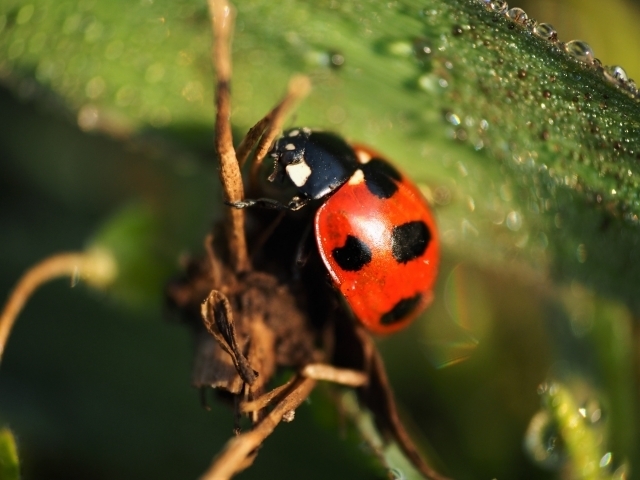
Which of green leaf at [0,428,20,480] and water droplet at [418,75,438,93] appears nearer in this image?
green leaf at [0,428,20,480]

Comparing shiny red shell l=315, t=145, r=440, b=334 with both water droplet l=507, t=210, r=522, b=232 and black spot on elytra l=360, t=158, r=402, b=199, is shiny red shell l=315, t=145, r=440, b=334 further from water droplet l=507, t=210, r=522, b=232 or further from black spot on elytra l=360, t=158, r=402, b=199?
water droplet l=507, t=210, r=522, b=232

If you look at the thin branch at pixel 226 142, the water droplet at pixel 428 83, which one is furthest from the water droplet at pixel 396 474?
the water droplet at pixel 428 83

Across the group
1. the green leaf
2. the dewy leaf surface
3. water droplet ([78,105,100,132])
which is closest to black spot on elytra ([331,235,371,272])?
the dewy leaf surface

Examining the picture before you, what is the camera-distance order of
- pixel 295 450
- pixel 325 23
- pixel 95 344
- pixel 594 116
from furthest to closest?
pixel 95 344
pixel 295 450
pixel 325 23
pixel 594 116

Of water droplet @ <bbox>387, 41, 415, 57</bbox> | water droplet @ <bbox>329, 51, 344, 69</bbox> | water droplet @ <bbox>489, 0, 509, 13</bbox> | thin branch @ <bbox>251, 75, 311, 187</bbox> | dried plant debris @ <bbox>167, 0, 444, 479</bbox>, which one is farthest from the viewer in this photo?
water droplet @ <bbox>329, 51, 344, 69</bbox>

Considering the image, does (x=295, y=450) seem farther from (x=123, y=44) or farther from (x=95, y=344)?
(x=123, y=44)

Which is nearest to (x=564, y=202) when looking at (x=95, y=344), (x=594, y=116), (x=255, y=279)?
(x=594, y=116)

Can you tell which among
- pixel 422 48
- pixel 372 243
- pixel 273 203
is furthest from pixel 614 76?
pixel 273 203

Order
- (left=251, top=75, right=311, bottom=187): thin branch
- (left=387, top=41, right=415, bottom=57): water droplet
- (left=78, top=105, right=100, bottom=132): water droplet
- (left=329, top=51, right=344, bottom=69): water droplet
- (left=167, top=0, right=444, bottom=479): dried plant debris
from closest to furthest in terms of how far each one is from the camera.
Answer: (left=251, top=75, right=311, bottom=187): thin branch → (left=167, top=0, right=444, bottom=479): dried plant debris → (left=387, top=41, right=415, bottom=57): water droplet → (left=329, top=51, right=344, bottom=69): water droplet → (left=78, top=105, right=100, bottom=132): water droplet
